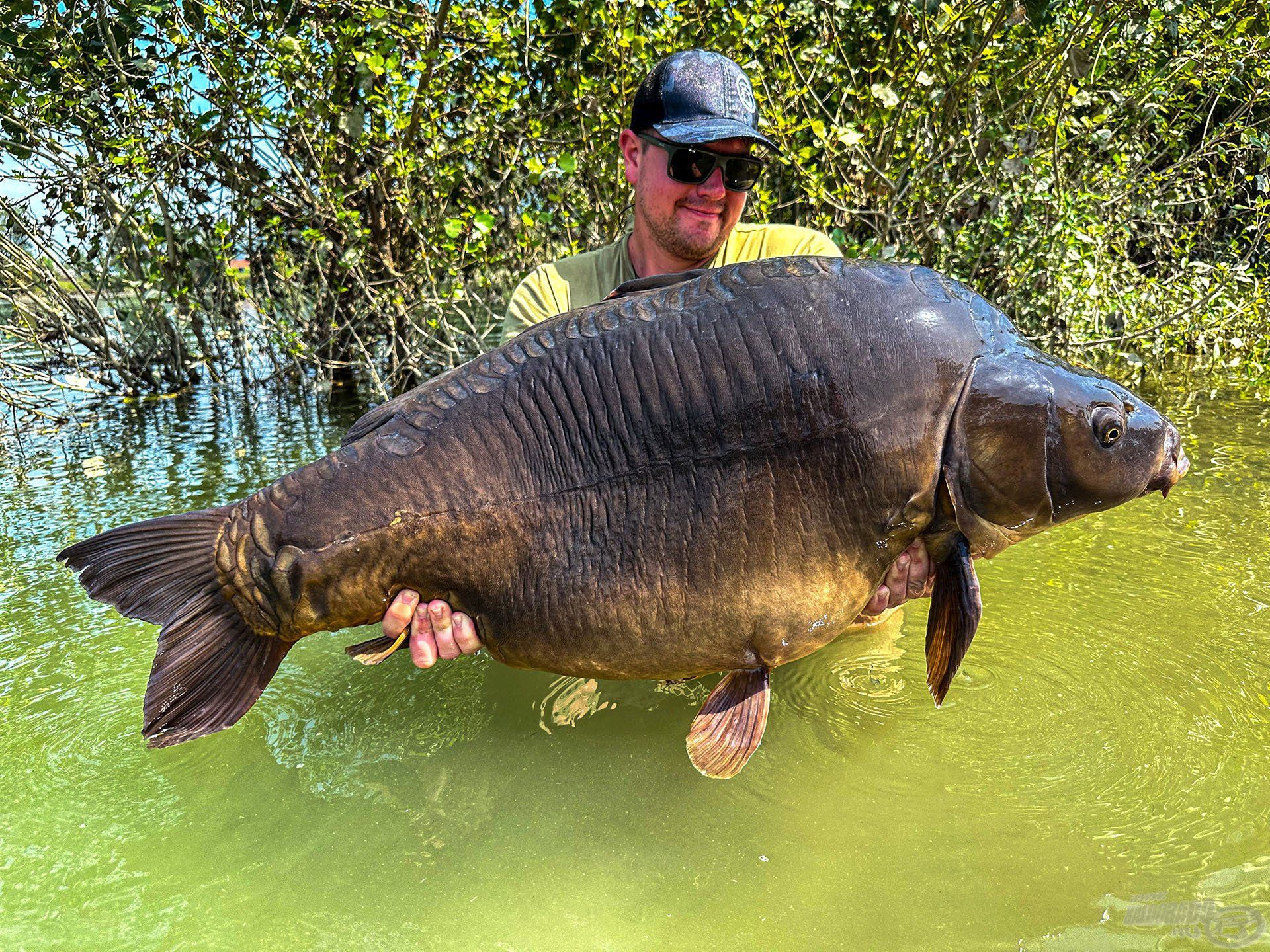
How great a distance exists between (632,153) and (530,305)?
644 mm

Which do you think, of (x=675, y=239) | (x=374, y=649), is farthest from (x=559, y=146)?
(x=374, y=649)

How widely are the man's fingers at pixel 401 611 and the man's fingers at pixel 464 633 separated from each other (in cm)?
10

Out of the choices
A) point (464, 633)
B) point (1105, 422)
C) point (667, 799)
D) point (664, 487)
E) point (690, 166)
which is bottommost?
point (667, 799)

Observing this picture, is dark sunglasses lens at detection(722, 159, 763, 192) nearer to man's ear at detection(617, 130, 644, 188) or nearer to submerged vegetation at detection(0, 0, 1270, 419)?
man's ear at detection(617, 130, 644, 188)

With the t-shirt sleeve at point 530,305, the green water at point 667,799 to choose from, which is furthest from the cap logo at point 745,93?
the green water at point 667,799

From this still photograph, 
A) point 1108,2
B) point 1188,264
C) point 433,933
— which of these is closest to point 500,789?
point 433,933

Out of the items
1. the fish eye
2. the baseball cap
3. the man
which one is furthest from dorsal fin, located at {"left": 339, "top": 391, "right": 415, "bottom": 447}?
the fish eye

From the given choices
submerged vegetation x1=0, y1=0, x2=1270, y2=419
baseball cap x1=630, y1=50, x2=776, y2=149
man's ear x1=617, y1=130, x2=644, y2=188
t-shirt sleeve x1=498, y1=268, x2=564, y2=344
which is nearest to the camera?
baseball cap x1=630, y1=50, x2=776, y2=149

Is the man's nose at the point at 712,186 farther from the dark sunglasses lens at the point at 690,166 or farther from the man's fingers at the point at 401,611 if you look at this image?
the man's fingers at the point at 401,611

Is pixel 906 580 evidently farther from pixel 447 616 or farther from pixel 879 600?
pixel 447 616

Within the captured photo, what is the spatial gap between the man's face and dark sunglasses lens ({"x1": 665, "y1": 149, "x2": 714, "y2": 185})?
0.06 feet

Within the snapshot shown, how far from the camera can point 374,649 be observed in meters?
2.22

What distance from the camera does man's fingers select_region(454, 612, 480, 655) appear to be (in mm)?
2164

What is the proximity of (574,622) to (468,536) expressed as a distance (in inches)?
11.7
